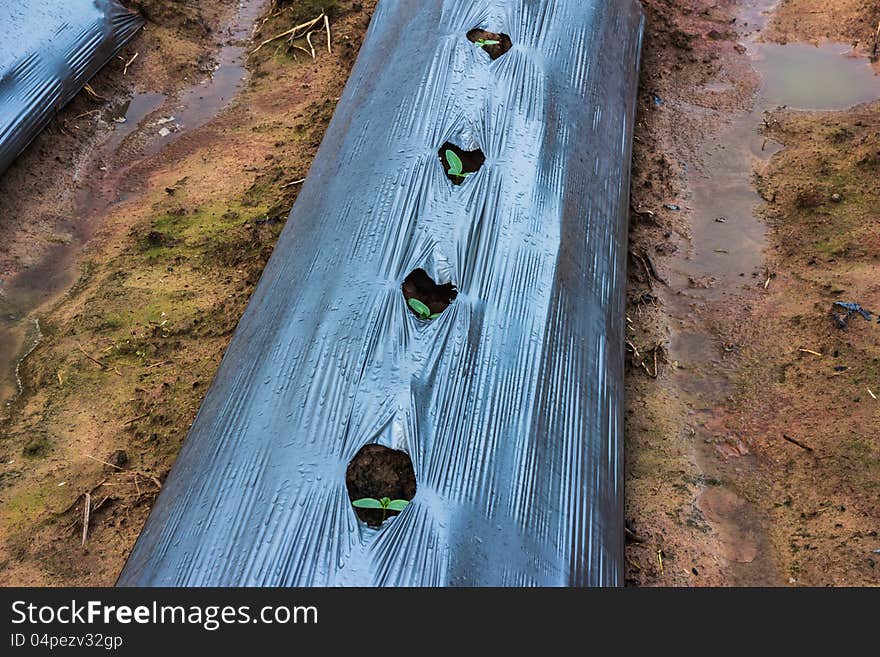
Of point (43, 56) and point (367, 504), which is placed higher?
point (43, 56)

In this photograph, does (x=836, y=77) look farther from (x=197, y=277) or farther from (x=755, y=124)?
(x=197, y=277)

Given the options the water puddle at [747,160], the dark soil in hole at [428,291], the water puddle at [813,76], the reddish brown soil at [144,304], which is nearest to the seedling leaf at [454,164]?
the dark soil in hole at [428,291]

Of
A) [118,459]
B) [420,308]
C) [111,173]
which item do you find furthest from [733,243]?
[111,173]

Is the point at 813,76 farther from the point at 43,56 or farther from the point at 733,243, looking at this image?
the point at 43,56

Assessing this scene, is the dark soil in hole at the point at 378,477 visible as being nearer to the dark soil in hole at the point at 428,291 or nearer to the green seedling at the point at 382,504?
the green seedling at the point at 382,504

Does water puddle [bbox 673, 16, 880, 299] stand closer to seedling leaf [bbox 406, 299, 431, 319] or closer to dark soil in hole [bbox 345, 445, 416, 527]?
seedling leaf [bbox 406, 299, 431, 319]

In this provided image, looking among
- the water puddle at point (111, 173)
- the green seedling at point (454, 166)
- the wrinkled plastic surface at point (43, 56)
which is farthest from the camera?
the wrinkled plastic surface at point (43, 56)
